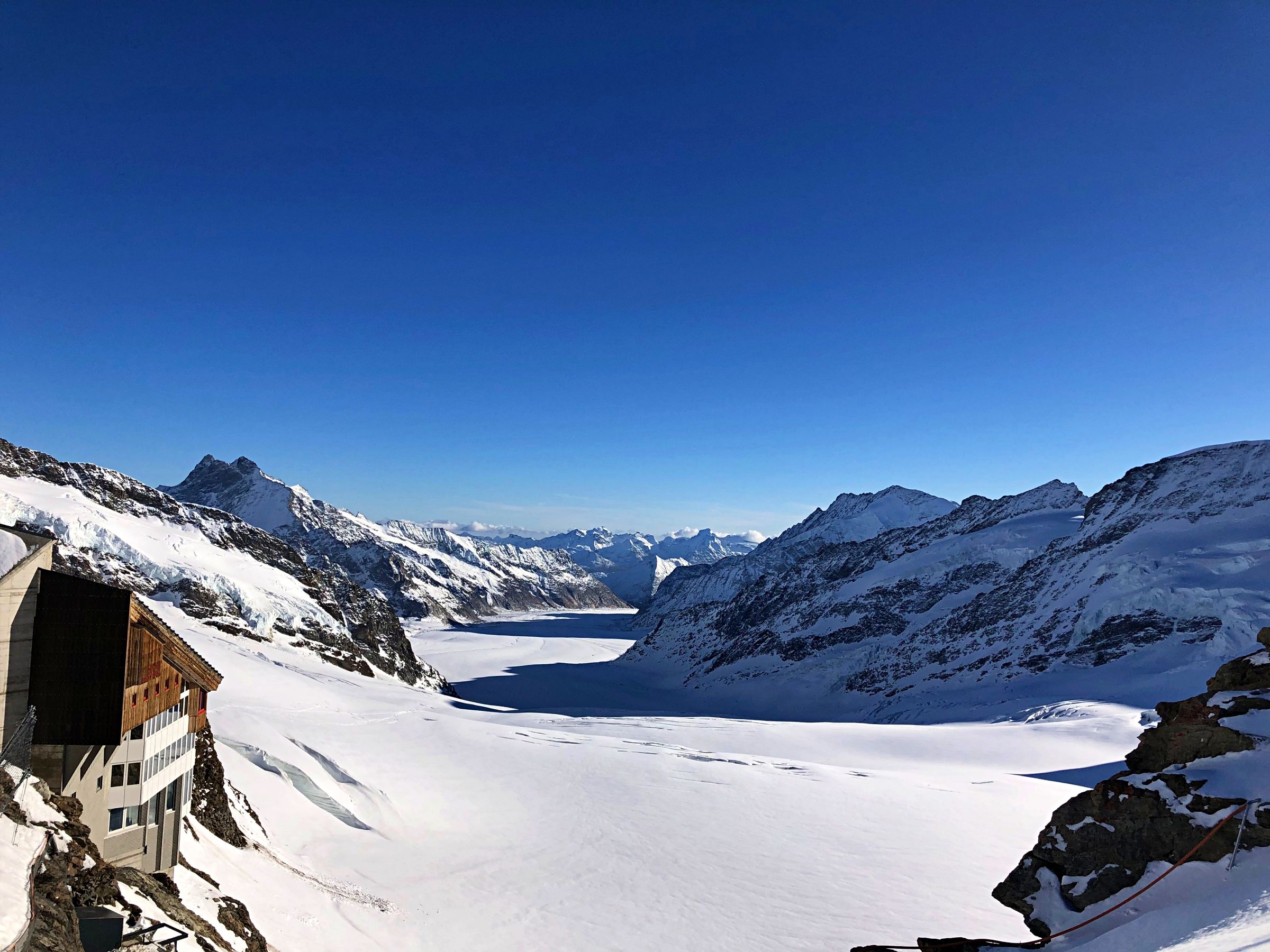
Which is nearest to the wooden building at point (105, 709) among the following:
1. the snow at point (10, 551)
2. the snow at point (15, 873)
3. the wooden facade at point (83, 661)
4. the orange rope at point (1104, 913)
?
the wooden facade at point (83, 661)

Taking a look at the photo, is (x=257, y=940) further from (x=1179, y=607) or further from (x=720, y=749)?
(x=1179, y=607)

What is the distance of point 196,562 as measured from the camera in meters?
68.4

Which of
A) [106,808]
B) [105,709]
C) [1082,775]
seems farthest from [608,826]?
[1082,775]

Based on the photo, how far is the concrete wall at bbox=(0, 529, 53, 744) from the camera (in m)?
11.4

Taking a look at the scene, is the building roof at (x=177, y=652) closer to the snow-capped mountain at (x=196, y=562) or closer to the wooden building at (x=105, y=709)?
the wooden building at (x=105, y=709)

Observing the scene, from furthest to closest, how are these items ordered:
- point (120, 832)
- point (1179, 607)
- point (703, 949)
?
1. point (1179, 607)
2. point (703, 949)
3. point (120, 832)

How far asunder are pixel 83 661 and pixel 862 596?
10194 cm

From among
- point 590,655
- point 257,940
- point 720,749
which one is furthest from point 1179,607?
point 590,655

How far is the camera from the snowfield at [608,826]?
59.8ft

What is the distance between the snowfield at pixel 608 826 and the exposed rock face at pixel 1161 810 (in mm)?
9407

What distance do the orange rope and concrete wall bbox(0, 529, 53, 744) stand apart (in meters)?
14.6

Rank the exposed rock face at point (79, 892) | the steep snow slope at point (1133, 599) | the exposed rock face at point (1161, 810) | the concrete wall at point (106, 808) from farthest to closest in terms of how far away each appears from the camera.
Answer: the steep snow slope at point (1133, 599), the concrete wall at point (106, 808), the exposed rock face at point (1161, 810), the exposed rock face at point (79, 892)

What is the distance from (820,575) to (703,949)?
373 ft

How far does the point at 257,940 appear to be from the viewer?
40.2 ft
